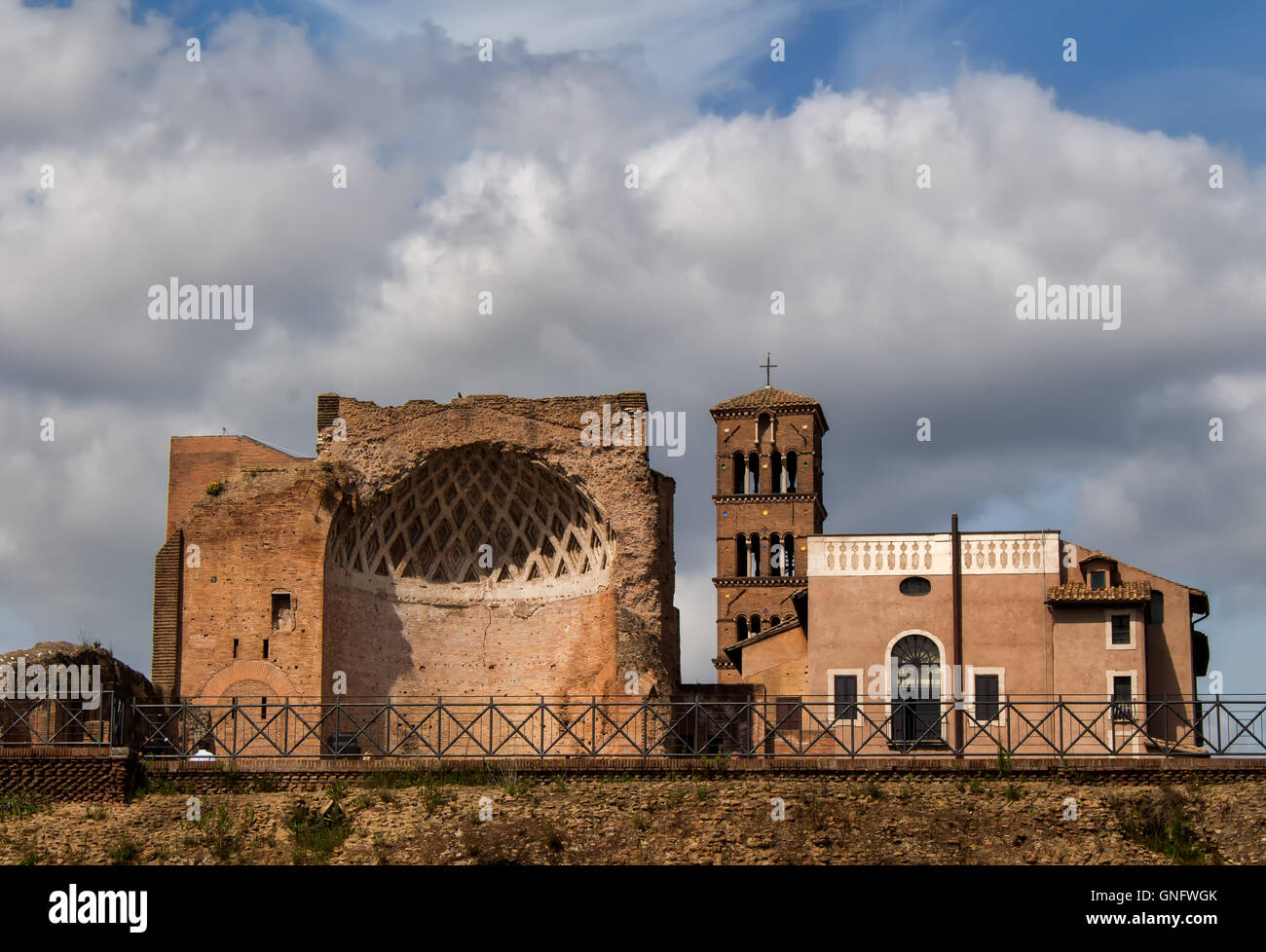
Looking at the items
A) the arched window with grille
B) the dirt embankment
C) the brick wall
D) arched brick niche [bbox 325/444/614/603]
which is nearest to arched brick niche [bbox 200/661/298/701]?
arched brick niche [bbox 325/444/614/603]

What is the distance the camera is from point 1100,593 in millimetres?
33188

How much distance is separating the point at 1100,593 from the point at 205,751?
16.7m

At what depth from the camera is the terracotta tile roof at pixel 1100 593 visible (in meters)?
33.0

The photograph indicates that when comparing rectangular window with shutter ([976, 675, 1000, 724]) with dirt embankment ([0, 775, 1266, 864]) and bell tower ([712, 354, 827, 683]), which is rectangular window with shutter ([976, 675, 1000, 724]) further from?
bell tower ([712, 354, 827, 683])

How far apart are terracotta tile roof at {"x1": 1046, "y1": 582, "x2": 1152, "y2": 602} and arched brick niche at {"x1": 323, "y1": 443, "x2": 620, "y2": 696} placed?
8573 millimetres

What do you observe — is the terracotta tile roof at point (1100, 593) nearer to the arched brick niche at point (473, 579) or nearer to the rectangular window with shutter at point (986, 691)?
the rectangular window with shutter at point (986, 691)

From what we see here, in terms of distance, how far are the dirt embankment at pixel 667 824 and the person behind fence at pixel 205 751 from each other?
3.98ft

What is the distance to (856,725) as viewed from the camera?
3341 centimetres

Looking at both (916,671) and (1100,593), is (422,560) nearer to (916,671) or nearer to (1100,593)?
(916,671)

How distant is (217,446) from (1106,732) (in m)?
18.6

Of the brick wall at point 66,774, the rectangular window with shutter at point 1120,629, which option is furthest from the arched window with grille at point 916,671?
the brick wall at point 66,774

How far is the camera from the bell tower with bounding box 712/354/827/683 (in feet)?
212
